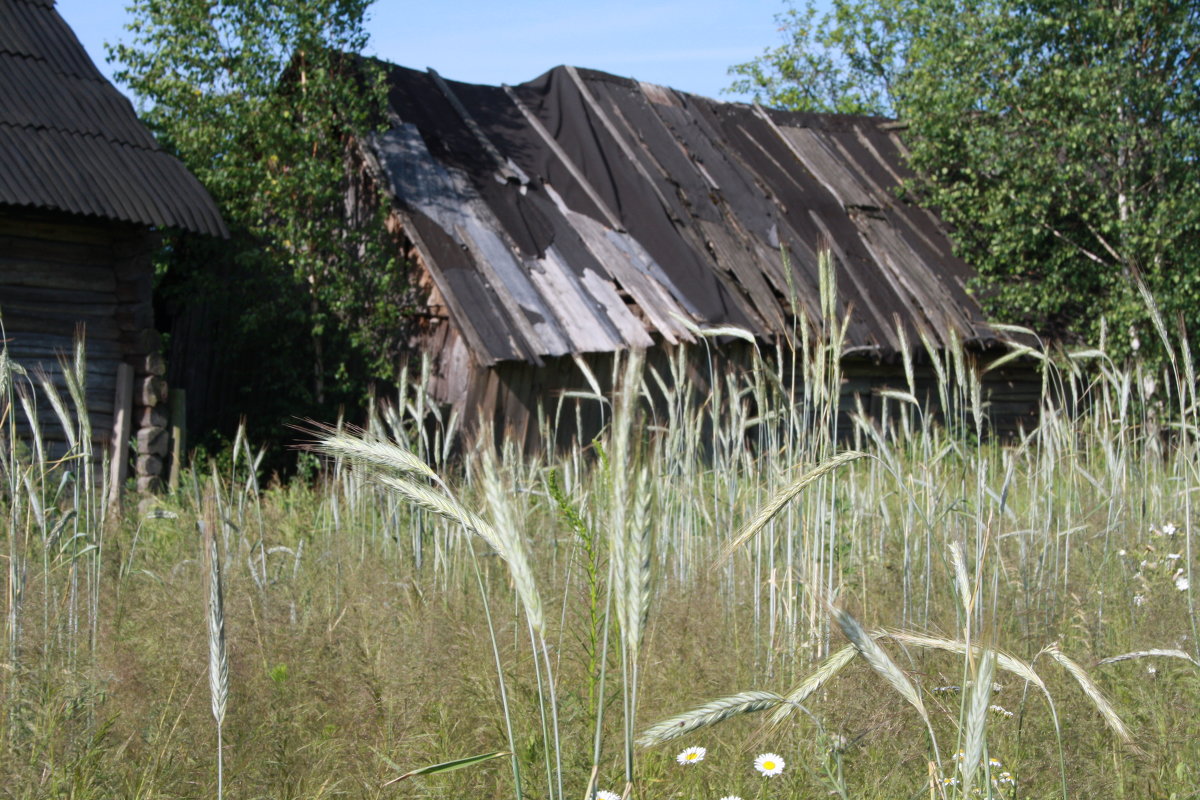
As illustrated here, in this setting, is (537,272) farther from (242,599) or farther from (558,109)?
(242,599)

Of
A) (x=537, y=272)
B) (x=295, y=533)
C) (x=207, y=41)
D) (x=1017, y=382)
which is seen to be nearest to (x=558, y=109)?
(x=537, y=272)

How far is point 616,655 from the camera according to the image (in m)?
3.34

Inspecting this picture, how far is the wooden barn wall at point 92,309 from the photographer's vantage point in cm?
880

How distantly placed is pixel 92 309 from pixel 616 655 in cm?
742

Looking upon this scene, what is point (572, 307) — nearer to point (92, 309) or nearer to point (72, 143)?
point (92, 309)

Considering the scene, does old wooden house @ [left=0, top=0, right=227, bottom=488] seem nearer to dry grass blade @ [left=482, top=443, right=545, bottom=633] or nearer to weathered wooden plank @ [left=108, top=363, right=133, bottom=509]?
weathered wooden plank @ [left=108, top=363, right=133, bottom=509]

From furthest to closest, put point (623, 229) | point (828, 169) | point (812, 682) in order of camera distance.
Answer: point (828, 169), point (623, 229), point (812, 682)

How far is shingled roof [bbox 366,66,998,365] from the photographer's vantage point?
10.8 meters

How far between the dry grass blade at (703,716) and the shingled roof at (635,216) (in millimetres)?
7614

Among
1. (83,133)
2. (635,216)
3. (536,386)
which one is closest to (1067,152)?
(635,216)

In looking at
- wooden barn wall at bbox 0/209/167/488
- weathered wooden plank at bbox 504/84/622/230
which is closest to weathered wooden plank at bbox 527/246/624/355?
weathered wooden plank at bbox 504/84/622/230

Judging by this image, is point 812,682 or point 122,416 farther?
point 122,416

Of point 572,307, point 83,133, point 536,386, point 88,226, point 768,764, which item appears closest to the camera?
point 768,764

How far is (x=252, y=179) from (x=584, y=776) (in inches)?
364
